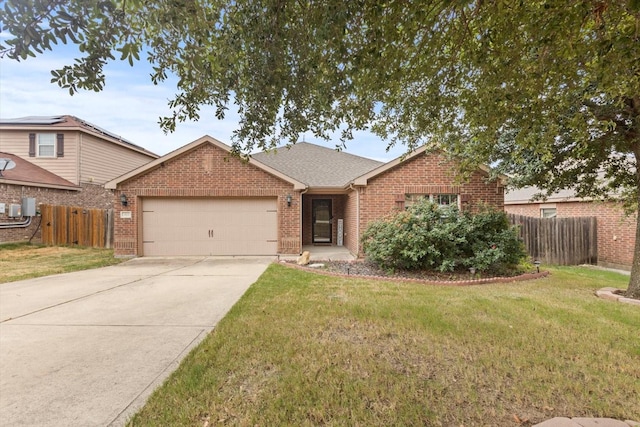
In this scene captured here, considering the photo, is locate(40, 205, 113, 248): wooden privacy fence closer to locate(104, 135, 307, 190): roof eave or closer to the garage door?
locate(104, 135, 307, 190): roof eave

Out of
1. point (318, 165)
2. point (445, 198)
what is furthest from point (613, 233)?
point (318, 165)

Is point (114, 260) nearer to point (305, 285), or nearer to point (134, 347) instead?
point (305, 285)

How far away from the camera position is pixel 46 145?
16.7 meters

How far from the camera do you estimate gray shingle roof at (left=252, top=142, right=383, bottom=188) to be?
1317cm

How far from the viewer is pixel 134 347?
3938mm

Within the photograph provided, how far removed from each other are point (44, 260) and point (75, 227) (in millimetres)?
3965

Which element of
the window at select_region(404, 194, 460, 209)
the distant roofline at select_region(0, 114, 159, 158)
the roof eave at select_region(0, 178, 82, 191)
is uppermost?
the distant roofline at select_region(0, 114, 159, 158)

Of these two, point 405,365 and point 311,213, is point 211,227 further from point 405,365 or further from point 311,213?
point 405,365

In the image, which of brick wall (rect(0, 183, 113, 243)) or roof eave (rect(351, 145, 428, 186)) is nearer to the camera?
roof eave (rect(351, 145, 428, 186))

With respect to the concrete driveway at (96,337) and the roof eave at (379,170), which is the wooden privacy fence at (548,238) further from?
the concrete driveway at (96,337)

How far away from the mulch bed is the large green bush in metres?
0.22

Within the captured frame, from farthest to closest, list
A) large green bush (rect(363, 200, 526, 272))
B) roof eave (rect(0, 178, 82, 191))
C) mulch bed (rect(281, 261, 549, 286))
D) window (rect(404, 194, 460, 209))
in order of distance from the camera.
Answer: roof eave (rect(0, 178, 82, 191)) < window (rect(404, 194, 460, 209)) < large green bush (rect(363, 200, 526, 272)) < mulch bed (rect(281, 261, 549, 286))

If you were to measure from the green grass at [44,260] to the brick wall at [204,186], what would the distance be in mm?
1194

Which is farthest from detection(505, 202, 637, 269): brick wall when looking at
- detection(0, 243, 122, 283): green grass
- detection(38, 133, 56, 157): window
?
detection(38, 133, 56, 157): window
